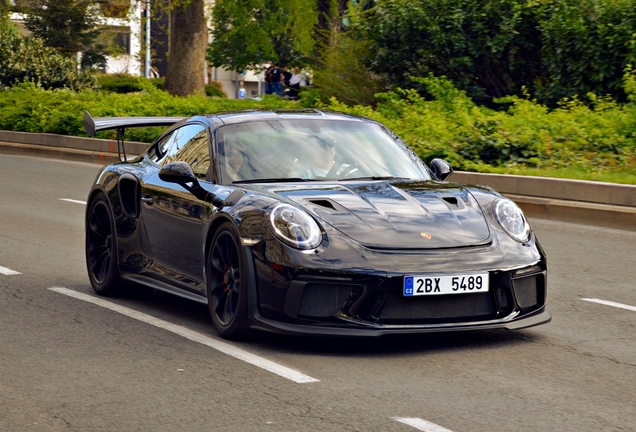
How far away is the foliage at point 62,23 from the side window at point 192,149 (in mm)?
40027

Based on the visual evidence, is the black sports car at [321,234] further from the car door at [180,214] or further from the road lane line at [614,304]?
the road lane line at [614,304]

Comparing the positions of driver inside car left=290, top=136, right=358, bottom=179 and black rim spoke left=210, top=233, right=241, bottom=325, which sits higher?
driver inside car left=290, top=136, right=358, bottom=179

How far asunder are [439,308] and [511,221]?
2.75 feet

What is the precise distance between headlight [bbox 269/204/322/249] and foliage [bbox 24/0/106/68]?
41893 mm

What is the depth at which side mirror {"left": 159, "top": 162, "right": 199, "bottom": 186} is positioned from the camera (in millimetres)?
6879

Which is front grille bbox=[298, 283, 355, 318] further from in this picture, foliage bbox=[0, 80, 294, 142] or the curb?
foliage bbox=[0, 80, 294, 142]

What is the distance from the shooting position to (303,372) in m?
5.80

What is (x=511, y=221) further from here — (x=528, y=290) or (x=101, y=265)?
(x=101, y=265)

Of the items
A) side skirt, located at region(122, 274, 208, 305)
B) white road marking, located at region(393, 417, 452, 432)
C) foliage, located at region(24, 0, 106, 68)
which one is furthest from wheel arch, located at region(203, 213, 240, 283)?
foliage, located at region(24, 0, 106, 68)

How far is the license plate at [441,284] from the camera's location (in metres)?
5.99

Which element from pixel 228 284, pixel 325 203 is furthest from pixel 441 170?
pixel 228 284

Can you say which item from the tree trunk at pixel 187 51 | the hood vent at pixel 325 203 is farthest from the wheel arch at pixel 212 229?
the tree trunk at pixel 187 51

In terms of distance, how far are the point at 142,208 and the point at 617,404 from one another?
3.70 metres

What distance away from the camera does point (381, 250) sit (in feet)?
20.0
